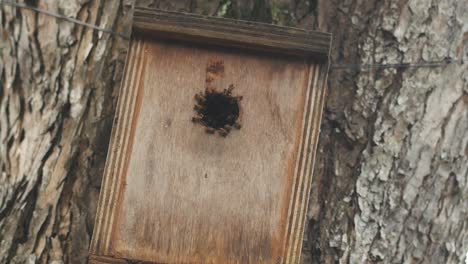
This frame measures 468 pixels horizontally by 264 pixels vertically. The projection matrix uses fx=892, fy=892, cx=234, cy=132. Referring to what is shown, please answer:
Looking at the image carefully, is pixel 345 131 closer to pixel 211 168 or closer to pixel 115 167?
pixel 211 168

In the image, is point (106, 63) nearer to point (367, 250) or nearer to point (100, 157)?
point (100, 157)

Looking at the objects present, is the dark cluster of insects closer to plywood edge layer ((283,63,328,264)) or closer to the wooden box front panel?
the wooden box front panel

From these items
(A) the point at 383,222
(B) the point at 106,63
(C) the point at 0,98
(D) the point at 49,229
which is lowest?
(D) the point at 49,229

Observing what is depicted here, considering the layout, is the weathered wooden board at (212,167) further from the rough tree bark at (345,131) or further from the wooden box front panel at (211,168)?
the rough tree bark at (345,131)

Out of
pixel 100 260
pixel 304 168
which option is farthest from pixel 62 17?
pixel 304 168

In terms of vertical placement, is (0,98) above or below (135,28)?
below

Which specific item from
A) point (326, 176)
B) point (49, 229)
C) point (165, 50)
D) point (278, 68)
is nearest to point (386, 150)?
point (326, 176)

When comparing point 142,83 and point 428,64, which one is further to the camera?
point 428,64
